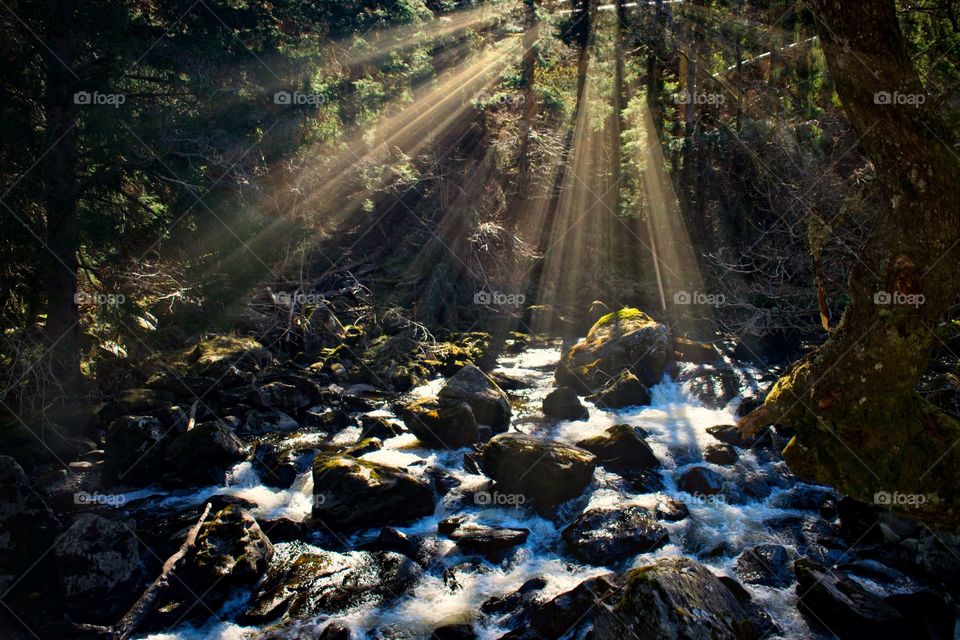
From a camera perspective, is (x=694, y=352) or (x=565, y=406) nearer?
(x=565, y=406)

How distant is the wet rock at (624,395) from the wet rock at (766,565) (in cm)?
671

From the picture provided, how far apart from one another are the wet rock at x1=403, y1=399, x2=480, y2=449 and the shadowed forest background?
0.20ft

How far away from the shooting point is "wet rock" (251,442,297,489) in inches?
455

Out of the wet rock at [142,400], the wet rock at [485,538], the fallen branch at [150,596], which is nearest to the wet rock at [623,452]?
the wet rock at [485,538]

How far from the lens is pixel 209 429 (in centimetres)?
1198

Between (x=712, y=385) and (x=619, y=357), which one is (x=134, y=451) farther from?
(x=712, y=385)

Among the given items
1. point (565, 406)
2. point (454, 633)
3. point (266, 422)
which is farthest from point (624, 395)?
point (454, 633)

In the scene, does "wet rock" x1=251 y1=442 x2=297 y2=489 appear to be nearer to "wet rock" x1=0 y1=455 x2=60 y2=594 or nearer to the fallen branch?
the fallen branch

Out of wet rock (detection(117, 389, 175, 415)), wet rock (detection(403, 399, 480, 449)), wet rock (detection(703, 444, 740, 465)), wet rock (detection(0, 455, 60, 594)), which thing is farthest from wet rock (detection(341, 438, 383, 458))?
wet rock (detection(703, 444, 740, 465))

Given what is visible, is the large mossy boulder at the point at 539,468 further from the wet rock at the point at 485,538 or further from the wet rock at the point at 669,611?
the wet rock at the point at 669,611

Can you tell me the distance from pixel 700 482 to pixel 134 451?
10506 millimetres

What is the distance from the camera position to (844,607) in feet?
24.7

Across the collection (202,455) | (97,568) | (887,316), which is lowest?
(202,455)

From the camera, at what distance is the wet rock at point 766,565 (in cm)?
852
